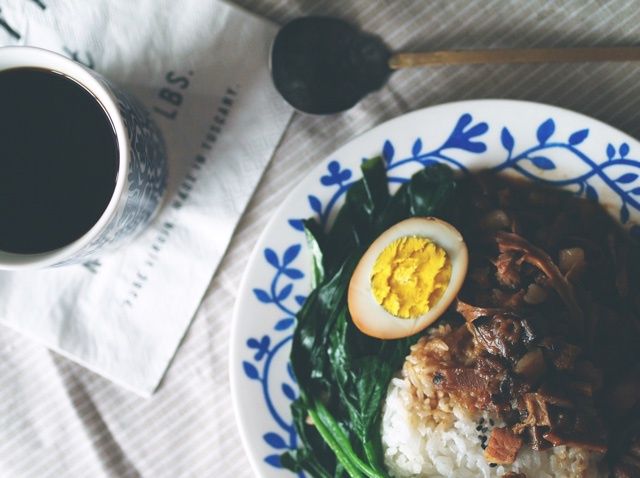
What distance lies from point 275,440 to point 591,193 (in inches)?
35.1

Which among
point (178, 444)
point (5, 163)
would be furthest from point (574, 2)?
point (178, 444)

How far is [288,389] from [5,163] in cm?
77

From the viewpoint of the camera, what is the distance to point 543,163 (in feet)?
4.62

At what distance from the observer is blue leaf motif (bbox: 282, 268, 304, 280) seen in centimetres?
146

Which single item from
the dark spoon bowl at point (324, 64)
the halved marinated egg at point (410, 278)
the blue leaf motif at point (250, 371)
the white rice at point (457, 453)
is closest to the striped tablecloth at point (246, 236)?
the dark spoon bowl at point (324, 64)

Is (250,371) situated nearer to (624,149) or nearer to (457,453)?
(457,453)

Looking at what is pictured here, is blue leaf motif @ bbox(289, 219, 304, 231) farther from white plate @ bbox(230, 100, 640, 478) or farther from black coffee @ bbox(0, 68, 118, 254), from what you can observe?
black coffee @ bbox(0, 68, 118, 254)

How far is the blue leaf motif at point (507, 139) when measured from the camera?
1397 mm

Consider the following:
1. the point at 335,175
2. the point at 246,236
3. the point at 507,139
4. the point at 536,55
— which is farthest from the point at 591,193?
the point at 246,236

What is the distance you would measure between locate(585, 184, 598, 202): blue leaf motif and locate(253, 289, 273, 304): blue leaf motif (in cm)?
74

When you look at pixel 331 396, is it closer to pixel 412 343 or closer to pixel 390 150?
pixel 412 343

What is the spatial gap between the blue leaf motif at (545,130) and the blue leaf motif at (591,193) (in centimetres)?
14

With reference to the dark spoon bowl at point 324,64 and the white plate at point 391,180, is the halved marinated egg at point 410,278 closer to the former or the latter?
the white plate at point 391,180

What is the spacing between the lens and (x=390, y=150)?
1.43 m
